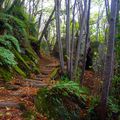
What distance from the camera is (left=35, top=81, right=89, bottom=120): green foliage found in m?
5.97

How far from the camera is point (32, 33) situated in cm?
1845

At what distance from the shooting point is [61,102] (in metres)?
6.42

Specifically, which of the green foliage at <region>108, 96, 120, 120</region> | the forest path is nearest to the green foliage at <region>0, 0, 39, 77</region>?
the forest path

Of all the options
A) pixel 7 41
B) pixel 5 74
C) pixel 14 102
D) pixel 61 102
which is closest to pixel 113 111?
pixel 61 102

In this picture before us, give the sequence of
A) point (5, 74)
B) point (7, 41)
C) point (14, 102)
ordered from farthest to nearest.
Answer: point (7, 41) → point (5, 74) → point (14, 102)

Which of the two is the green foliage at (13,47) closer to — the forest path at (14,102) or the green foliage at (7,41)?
the green foliage at (7,41)

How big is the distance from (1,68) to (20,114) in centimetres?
323

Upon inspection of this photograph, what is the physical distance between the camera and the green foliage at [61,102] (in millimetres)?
5969

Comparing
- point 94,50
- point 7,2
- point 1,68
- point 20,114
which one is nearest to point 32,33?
point 7,2

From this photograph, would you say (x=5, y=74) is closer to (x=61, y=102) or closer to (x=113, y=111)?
(x=61, y=102)

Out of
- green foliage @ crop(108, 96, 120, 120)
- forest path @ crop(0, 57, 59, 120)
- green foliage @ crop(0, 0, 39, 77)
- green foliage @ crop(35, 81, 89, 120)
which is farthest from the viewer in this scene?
green foliage @ crop(0, 0, 39, 77)

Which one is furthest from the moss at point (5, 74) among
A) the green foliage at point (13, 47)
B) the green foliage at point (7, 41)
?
the green foliage at point (7, 41)

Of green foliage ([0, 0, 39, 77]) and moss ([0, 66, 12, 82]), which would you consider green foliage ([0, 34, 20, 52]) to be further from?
moss ([0, 66, 12, 82])

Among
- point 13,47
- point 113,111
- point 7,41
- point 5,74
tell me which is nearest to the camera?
point 113,111
